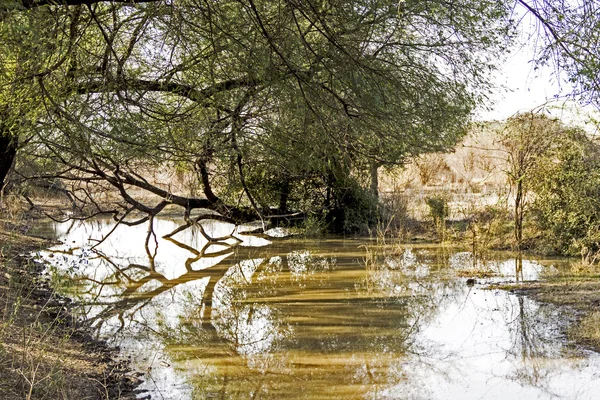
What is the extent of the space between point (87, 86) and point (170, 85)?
81 cm

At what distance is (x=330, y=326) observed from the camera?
7859 millimetres

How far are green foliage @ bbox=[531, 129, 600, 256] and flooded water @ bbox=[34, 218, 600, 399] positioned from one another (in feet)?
2.69

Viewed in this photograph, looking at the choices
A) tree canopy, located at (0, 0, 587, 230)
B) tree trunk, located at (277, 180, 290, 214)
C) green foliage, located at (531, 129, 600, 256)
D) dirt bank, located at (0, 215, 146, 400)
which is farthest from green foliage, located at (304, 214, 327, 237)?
dirt bank, located at (0, 215, 146, 400)

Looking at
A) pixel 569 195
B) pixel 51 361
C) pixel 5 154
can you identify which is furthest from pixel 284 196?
pixel 51 361

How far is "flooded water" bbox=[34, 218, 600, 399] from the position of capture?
19.5 feet

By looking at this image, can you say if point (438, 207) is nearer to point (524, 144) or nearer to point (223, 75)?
point (524, 144)

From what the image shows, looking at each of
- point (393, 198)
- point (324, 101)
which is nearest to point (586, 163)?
point (393, 198)

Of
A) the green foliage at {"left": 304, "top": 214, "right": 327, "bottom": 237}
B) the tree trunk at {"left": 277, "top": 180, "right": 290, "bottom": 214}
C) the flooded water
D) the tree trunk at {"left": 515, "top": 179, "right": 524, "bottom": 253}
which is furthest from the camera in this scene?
the tree trunk at {"left": 277, "top": 180, "right": 290, "bottom": 214}

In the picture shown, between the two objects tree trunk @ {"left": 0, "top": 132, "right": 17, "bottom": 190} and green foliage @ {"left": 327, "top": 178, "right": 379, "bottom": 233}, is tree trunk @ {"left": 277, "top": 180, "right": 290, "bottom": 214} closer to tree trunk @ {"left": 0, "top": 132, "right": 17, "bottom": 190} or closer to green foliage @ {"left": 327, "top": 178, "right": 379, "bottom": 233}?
green foliage @ {"left": 327, "top": 178, "right": 379, "bottom": 233}

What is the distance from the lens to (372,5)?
5398mm

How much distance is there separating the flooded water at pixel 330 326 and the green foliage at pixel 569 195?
818 mm

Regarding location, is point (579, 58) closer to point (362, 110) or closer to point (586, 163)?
point (362, 110)

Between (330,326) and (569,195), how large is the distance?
622cm

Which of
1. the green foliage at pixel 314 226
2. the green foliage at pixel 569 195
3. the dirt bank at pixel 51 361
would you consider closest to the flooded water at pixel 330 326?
the dirt bank at pixel 51 361
